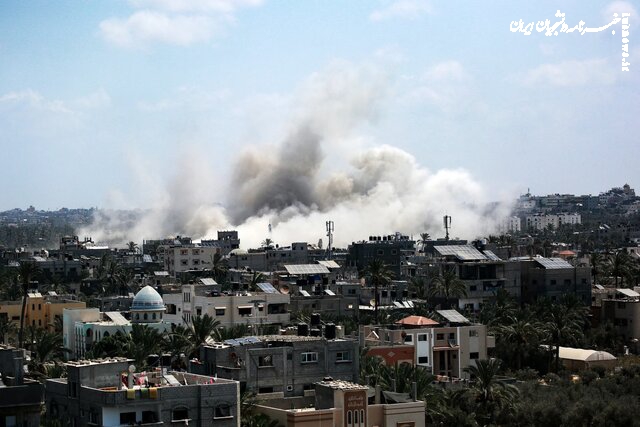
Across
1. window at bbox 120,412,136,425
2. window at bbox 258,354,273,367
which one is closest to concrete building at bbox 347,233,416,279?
window at bbox 258,354,273,367

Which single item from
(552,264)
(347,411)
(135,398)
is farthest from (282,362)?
(552,264)

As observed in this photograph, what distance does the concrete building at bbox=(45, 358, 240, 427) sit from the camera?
41938 mm

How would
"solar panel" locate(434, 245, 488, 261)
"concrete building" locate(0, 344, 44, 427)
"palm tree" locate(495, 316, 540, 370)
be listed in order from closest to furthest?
"concrete building" locate(0, 344, 44, 427)
"palm tree" locate(495, 316, 540, 370)
"solar panel" locate(434, 245, 488, 261)

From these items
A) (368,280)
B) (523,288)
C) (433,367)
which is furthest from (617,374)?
(368,280)

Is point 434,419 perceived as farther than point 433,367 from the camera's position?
No

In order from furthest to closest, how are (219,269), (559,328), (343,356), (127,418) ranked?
1. (219,269)
2. (559,328)
3. (343,356)
4. (127,418)

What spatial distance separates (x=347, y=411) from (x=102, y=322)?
36915 mm

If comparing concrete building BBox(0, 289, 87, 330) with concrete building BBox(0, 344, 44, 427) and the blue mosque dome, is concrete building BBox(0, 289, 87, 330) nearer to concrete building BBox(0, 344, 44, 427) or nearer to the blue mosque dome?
the blue mosque dome

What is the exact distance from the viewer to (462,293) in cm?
9800

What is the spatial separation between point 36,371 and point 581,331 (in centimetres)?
3695

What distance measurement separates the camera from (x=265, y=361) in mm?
53938

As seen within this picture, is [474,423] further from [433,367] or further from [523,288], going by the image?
[523,288]

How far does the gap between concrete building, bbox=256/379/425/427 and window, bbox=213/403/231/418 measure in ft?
12.0

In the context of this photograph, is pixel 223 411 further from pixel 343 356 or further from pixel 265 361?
pixel 343 356
